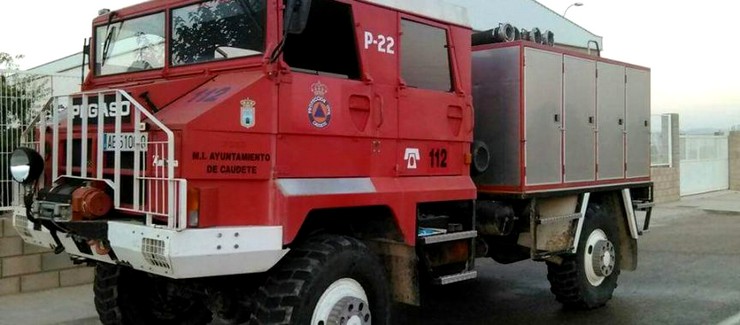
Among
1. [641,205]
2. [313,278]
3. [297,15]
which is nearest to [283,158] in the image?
[313,278]

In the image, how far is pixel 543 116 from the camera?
6621 millimetres

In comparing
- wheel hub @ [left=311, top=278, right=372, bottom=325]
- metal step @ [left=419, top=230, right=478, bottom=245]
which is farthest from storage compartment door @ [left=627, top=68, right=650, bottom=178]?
wheel hub @ [left=311, top=278, right=372, bottom=325]

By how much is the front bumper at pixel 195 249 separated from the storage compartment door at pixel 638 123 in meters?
5.43

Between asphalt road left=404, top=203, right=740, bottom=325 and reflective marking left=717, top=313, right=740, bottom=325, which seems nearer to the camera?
reflective marking left=717, top=313, right=740, bottom=325

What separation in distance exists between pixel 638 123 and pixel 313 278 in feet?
18.2

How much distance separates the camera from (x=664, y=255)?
442 inches

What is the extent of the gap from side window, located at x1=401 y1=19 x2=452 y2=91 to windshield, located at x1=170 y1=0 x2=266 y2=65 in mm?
1248

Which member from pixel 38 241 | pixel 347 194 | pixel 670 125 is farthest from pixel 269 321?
pixel 670 125

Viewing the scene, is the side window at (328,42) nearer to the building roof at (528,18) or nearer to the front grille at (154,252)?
the front grille at (154,252)

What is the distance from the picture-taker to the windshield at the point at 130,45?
5.04 m

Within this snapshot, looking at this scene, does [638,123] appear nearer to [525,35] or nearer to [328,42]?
[525,35]

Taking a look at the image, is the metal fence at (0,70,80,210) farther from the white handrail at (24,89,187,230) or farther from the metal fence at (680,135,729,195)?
the metal fence at (680,135,729,195)

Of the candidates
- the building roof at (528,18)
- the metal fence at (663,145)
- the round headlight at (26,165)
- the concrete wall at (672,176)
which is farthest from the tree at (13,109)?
the metal fence at (663,145)

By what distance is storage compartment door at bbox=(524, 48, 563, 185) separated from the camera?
253 inches
